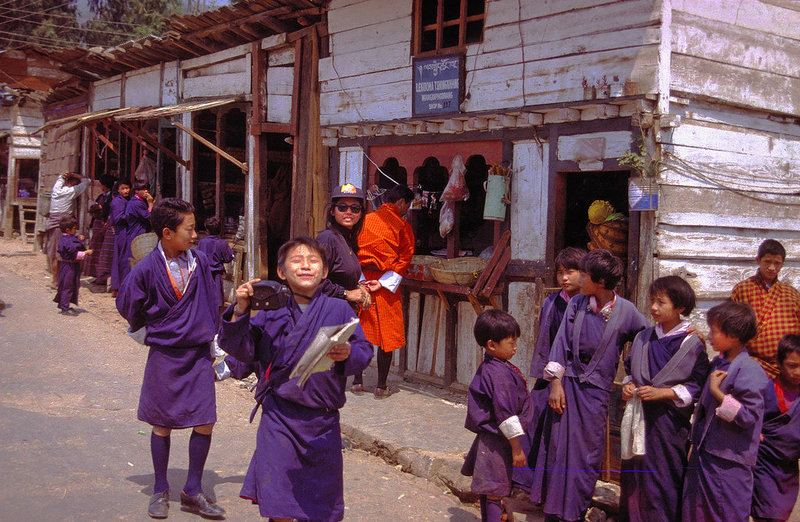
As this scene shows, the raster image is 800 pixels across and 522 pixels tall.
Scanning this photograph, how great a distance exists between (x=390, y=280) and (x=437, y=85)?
6.86ft

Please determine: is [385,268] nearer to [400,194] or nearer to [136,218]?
[400,194]

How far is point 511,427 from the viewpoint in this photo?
12.5ft

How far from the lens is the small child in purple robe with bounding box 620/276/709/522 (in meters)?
3.78

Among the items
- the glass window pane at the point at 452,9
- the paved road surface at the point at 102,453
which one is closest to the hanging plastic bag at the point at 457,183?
the glass window pane at the point at 452,9

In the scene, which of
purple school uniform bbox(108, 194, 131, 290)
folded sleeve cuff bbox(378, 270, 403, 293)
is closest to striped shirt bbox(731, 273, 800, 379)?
folded sleeve cuff bbox(378, 270, 403, 293)

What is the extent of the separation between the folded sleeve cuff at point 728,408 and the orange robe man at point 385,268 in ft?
12.7

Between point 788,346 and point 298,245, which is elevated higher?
point 298,245

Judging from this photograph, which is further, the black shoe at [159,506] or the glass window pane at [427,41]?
the glass window pane at [427,41]

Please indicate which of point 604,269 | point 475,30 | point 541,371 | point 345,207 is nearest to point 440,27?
point 475,30

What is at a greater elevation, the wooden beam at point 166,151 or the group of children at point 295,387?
the wooden beam at point 166,151

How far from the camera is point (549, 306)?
439 cm

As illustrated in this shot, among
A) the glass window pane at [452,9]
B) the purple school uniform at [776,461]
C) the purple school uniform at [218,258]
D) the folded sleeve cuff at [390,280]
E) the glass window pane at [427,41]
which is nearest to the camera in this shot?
the purple school uniform at [776,461]

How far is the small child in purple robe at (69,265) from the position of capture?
34.2ft

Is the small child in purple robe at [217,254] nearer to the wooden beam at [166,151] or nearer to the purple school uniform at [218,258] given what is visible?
the purple school uniform at [218,258]
